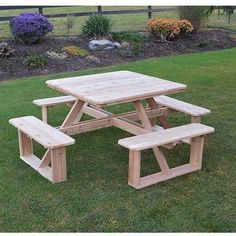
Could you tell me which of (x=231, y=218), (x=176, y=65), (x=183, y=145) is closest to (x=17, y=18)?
(x=176, y=65)

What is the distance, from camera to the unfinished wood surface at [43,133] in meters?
4.05

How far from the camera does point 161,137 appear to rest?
4.16 meters

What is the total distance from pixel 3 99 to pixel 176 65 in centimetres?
440

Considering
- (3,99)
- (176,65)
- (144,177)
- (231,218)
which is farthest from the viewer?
(176,65)

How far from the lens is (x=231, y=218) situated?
351cm

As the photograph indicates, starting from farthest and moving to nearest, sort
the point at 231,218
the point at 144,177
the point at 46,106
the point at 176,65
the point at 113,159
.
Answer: the point at 176,65 → the point at 46,106 → the point at 113,159 → the point at 144,177 → the point at 231,218

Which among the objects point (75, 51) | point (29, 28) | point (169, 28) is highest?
point (29, 28)

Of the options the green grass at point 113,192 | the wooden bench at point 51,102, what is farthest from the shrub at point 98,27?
the wooden bench at point 51,102

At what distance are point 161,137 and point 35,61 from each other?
5.82 m

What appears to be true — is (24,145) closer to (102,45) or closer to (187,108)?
(187,108)

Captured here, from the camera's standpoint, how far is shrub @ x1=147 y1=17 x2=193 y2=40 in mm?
12344

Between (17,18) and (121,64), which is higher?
(17,18)

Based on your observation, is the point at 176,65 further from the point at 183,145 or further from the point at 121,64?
the point at 183,145

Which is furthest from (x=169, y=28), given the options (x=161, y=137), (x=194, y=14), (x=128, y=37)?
(x=161, y=137)
